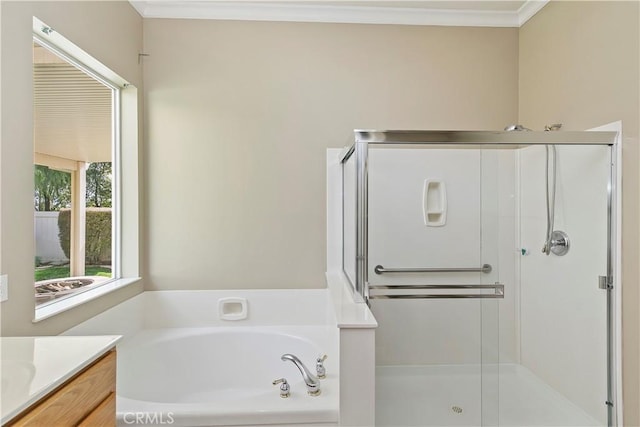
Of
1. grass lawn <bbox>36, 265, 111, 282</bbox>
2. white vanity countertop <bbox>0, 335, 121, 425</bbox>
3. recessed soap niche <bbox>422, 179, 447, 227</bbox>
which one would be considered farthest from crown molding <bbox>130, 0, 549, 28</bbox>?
white vanity countertop <bbox>0, 335, 121, 425</bbox>

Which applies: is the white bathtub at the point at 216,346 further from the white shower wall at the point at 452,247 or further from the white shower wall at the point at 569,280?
the white shower wall at the point at 569,280

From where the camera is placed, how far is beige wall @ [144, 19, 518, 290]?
2658 mm

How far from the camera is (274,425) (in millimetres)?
1632

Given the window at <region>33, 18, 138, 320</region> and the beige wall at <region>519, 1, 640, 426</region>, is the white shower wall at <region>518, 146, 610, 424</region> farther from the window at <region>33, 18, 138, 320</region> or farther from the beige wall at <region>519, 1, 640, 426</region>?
the window at <region>33, 18, 138, 320</region>

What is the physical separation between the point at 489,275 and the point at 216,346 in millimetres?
1765

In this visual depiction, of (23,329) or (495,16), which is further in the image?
(495,16)

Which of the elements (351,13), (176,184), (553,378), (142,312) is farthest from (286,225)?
(553,378)

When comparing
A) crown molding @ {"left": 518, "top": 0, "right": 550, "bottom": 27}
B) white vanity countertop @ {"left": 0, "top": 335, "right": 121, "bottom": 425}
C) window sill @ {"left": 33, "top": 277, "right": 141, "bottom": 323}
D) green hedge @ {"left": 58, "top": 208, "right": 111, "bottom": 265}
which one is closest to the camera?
white vanity countertop @ {"left": 0, "top": 335, "right": 121, "bottom": 425}

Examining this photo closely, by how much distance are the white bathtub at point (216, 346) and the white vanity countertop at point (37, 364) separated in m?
0.57

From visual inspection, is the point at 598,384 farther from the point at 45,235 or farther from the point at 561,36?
the point at 45,235

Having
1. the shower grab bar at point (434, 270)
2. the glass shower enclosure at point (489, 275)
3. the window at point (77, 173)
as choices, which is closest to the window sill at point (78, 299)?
the window at point (77, 173)

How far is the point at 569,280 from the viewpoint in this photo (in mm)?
2061

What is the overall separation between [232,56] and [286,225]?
4.04ft

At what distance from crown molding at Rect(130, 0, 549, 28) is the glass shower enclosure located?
116 cm
